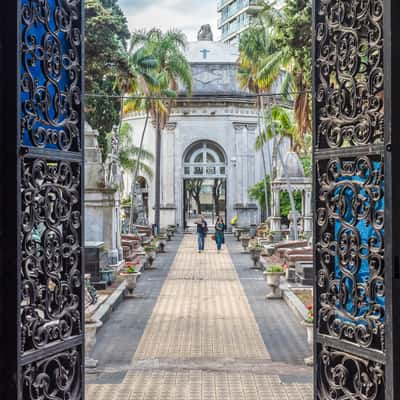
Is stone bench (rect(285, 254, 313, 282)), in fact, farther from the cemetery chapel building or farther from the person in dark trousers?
the cemetery chapel building

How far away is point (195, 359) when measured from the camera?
10359 mm

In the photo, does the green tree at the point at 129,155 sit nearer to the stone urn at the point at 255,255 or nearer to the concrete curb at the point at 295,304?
the stone urn at the point at 255,255

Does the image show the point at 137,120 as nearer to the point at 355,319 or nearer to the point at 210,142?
the point at 210,142

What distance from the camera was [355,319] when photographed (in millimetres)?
4758

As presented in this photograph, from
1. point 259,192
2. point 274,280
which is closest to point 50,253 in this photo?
point 274,280

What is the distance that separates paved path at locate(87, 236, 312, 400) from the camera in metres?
8.64

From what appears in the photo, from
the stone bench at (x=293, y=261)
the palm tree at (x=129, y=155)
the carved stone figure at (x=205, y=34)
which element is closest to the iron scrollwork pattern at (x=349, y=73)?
the stone bench at (x=293, y=261)

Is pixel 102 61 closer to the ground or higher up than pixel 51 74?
higher up

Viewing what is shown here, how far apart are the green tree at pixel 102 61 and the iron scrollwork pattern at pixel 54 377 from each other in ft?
54.8

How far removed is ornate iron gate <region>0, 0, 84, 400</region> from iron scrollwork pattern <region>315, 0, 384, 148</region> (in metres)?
1.76

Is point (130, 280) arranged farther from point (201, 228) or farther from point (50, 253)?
point (201, 228)

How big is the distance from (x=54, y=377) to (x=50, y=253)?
834mm

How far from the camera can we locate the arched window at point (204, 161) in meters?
51.4

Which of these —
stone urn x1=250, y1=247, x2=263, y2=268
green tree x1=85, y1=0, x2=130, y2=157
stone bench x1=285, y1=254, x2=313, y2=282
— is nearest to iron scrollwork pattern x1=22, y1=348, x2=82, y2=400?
stone bench x1=285, y1=254, x2=313, y2=282
